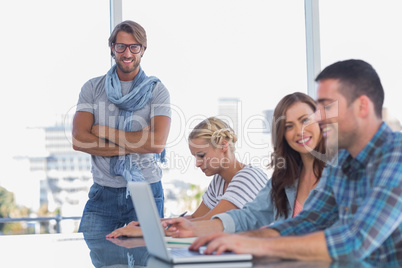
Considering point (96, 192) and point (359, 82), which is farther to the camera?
point (96, 192)

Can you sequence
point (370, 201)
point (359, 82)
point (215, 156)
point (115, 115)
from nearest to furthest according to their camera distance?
Result: 1. point (370, 201)
2. point (359, 82)
3. point (215, 156)
4. point (115, 115)

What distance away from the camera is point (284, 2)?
412 centimetres

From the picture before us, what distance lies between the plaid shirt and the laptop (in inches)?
9.1

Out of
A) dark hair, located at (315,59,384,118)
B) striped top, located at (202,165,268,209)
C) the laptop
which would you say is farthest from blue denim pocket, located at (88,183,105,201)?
dark hair, located at (315,59,384,118)

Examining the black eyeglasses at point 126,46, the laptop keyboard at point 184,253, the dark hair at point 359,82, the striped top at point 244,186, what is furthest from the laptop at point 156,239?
the black eyeglasses at point 126,46

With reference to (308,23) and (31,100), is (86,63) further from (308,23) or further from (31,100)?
(308,23)

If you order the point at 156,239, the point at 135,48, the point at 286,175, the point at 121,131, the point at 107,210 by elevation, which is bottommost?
the point at 107,210

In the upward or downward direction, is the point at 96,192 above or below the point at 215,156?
below

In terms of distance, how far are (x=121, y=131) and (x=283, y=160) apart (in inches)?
39.9

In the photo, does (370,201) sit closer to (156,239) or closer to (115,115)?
(156,239)

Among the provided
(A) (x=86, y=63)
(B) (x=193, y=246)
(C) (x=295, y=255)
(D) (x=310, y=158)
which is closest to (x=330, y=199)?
(C) (x=295, y=255)

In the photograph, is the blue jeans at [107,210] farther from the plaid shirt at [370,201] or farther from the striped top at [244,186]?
the plaid shirt at [370,201]

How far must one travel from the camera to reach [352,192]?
1.34 metres

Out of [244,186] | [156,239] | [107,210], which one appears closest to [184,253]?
[156,239]
